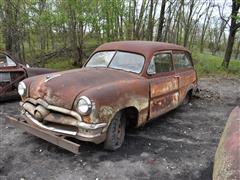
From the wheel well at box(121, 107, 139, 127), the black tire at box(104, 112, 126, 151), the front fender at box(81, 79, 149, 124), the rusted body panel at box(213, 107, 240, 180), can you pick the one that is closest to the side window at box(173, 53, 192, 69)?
the front fender at box(81, 79, 149, 124)

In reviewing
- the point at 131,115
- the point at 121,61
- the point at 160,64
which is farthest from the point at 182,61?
the point at 131,115

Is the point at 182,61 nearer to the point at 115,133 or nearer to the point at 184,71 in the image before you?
the point at 184,71

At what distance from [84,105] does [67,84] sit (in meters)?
0.59

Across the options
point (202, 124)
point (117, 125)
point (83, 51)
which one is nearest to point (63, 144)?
point (117, 125)

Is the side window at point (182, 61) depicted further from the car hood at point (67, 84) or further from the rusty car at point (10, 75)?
the rusty car at point (10, 75)

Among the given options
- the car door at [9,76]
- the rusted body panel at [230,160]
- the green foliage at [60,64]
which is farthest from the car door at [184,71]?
the green foliage at [60,64]

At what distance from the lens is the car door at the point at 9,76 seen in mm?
7211

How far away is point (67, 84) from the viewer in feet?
15.0

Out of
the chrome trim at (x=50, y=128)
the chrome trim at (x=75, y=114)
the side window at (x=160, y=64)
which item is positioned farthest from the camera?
the side window at (x=160, y=64)

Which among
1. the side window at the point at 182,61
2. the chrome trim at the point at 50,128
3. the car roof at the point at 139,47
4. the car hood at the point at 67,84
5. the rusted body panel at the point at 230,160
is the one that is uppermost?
the car roof at the point at 139,47

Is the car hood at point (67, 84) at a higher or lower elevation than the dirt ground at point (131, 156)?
higher

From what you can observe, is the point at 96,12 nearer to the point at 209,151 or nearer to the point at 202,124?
the point at 202,124

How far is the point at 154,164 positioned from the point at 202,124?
8.00ft

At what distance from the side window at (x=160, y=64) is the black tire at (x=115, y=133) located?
4.01 feet
